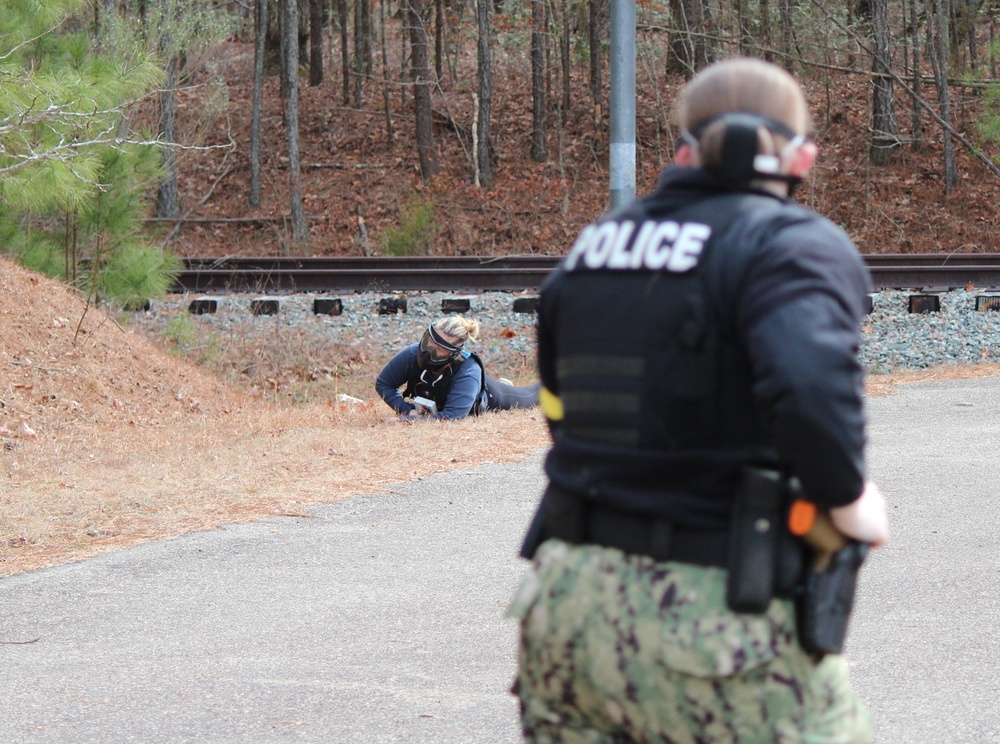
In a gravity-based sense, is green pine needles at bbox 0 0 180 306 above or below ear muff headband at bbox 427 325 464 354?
above

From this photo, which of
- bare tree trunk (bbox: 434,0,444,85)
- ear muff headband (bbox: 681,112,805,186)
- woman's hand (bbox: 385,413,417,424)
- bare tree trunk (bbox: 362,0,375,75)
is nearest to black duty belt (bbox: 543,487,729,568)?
ear muff headband (bbox: 681,112,805,186)

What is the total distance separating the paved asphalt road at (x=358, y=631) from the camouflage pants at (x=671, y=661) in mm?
1977

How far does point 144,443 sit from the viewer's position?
9.47 metres

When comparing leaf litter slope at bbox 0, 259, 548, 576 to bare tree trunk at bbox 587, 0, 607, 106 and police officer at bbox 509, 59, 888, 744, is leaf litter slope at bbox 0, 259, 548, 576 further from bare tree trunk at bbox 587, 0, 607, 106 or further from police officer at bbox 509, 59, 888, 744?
bare tree trunk at bbox 587, 0, 607, 106

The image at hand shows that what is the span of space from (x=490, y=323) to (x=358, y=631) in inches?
409

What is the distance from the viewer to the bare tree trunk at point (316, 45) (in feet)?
118

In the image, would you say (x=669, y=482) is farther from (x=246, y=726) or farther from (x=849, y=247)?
(x=246, y=726)

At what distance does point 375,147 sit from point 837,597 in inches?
1211

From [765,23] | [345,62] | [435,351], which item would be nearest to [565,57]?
[765,23]

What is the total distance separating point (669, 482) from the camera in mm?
2008

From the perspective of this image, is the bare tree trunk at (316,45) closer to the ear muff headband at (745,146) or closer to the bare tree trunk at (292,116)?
the bare tree trunk at (292,116)

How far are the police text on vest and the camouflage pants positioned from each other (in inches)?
19.4

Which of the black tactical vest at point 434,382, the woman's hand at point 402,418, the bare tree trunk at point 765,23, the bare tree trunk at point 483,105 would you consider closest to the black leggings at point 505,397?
the black tactical vest at point 434,382

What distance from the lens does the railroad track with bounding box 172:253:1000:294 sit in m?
15.4
